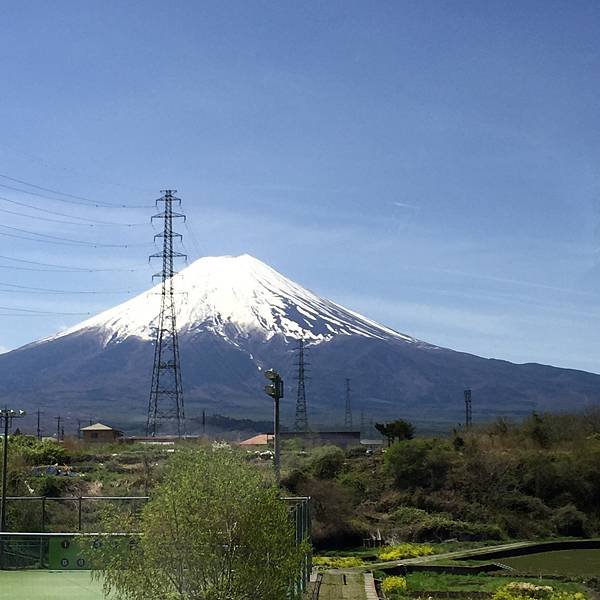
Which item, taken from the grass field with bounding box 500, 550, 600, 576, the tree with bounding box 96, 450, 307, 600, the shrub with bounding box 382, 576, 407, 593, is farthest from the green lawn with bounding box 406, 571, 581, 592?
the tree with bounding box 96, 450, 307, 600

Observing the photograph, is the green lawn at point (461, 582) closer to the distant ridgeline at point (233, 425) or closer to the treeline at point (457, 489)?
the treeline at point (457, 489)

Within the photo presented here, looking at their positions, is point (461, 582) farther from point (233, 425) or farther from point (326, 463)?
point (233, 425)

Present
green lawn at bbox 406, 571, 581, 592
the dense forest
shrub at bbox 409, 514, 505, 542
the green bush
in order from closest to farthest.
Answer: green lawn at bbox 406, 571, 581, 592
the dense forest
shrub at bbox 409, 514, 505, 542
the green bush

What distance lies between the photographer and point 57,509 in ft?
112

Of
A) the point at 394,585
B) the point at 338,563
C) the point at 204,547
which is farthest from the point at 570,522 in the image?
the point at 204,547

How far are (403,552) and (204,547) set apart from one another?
23.7m

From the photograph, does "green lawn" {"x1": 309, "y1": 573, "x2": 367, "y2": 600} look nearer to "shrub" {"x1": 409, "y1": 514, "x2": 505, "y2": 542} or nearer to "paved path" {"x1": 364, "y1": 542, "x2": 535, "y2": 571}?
"paved path" {"x1": 364, "y1": 542, "x2": 535, "y2": 571}

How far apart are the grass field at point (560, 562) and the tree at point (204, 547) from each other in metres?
19.4

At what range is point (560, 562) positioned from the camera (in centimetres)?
3656

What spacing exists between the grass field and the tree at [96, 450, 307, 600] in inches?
763

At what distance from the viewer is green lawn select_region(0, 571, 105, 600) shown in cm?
1748

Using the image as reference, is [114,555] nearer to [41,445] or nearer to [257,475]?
[257,475]

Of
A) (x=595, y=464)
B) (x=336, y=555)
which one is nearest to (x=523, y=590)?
(x=336, y=555)

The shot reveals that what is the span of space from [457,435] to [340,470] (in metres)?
12.3
